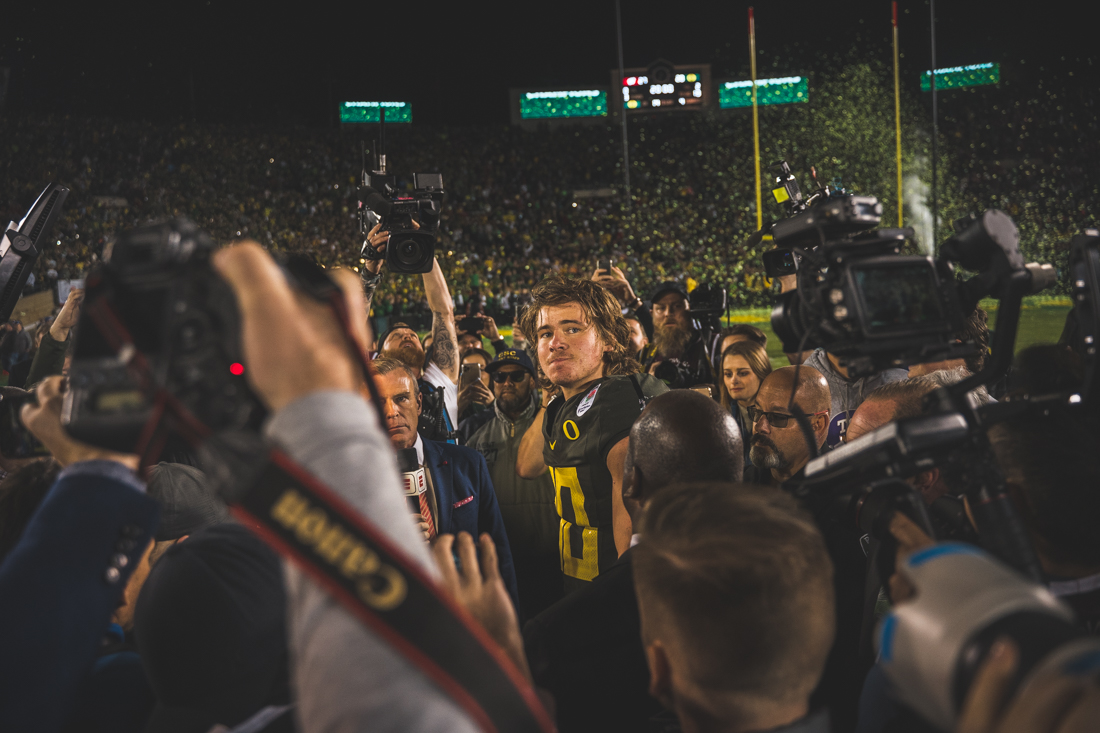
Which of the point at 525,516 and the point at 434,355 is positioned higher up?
the point at 434,355

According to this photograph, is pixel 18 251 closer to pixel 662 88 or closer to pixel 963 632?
pixel 963 632

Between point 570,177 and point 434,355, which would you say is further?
point 570,177

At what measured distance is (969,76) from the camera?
26.1 metres

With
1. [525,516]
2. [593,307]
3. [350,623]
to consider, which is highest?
[593,307]

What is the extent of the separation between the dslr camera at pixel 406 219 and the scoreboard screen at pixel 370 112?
23.2 meters

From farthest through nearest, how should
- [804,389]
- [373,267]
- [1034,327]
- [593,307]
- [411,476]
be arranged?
[1034,327] < [373,267] < [804,389] < [593,307] < [411,476]

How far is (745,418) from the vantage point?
469cm

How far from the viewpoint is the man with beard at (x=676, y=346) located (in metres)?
4.86

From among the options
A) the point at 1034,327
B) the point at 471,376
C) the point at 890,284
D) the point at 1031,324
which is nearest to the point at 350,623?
the point at 890,284

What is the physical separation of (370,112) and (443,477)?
25.0 meters

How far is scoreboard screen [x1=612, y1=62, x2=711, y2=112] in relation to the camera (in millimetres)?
22047

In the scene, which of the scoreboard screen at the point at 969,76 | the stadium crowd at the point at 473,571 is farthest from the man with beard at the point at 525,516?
the scoreboard screen at the point at 969,76

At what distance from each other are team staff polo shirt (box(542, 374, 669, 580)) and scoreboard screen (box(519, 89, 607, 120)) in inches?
1010

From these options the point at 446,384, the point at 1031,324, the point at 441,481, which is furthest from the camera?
the point at 1031,324
